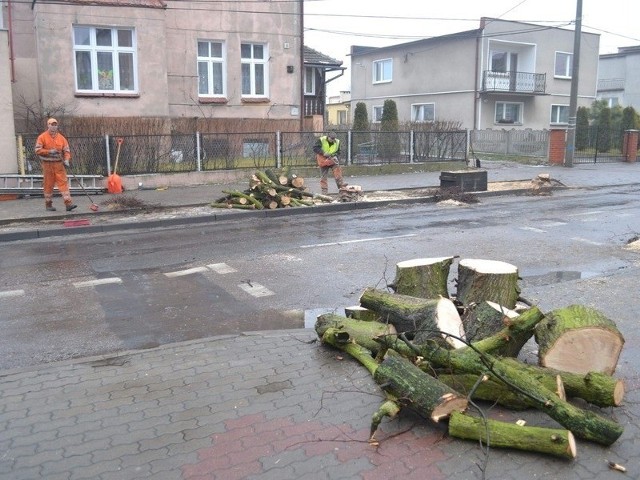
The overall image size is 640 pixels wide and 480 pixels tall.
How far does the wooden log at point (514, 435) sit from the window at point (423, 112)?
35695 mm

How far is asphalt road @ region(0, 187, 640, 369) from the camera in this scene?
19.4 ft

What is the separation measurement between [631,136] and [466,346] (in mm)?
28514

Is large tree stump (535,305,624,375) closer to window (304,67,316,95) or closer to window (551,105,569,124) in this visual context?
window (304,67,316,95)

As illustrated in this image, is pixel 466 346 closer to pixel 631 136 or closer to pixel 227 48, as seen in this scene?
pixel 227 48

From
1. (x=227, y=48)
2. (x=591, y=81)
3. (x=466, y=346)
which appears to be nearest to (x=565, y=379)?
(x=466, y=346)

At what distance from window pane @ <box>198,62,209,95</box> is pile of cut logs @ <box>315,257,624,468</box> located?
19.0 meters

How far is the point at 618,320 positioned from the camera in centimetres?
568

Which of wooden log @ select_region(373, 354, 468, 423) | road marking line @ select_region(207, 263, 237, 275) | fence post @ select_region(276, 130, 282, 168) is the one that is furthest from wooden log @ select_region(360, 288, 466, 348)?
fence post @ select_region(276, 130, 282, 168)

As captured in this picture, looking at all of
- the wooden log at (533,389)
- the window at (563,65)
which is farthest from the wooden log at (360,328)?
the window at (563,65)

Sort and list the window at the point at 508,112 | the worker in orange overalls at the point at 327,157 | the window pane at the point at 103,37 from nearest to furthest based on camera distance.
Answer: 1. the worker in orange overalls at the point at 327,157
2. the window pane at the point at 103,37
3. the window at the point at 508,112

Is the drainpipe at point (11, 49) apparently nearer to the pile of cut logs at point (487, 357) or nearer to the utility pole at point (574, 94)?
the pile of cut logs at point (487, 357)

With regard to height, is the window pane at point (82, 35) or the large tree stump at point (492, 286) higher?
the window pane at point (82, 35)

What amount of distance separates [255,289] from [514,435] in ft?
13.9

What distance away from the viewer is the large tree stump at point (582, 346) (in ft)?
13.6
